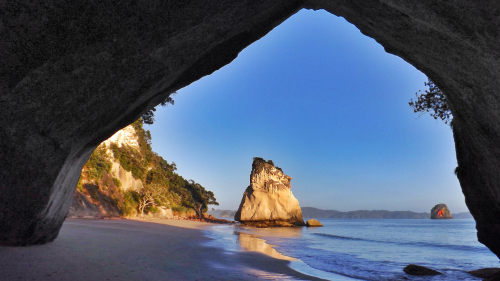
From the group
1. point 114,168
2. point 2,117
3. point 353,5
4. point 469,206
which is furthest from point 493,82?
point 114,168

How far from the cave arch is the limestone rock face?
4258 centimetres

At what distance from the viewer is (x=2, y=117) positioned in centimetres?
422

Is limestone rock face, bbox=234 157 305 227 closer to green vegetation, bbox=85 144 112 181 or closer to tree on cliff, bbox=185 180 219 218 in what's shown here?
tree on cliff, bbox=185 180 219 218

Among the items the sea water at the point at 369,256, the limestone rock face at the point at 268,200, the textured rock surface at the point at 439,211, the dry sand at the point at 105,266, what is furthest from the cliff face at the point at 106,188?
the textured rock surface at the point at 439,211

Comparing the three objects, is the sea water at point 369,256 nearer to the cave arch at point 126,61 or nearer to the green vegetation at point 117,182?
the cave arch at point 126,61

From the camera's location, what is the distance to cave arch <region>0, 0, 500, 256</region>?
143 inches

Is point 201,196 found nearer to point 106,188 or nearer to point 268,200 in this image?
point 268,200

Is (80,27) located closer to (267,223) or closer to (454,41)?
(454,41)

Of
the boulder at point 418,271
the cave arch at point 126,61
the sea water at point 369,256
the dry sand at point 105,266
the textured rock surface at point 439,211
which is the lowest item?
the textured rock surface at point 439,211

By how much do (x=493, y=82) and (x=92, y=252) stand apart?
26.8ft

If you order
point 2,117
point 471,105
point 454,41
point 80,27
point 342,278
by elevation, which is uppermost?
point 80,27

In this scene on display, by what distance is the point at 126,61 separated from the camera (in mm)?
4457

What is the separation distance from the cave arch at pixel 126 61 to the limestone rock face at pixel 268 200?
4258cm

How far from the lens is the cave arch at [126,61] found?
3637 millimetres
